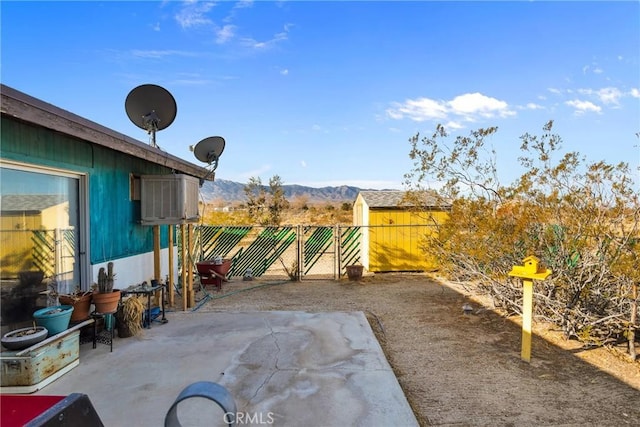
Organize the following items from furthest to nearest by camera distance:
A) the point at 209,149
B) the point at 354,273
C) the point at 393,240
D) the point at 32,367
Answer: the point at 393,240 < the point at 354,273 < the point at 209,149 < the point at 32,367

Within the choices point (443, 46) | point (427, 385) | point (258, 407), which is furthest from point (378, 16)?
point (258, 407)

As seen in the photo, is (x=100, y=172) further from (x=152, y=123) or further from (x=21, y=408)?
(x=21, y=408)

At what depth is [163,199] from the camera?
17.8 feet

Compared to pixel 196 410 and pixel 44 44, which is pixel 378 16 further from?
pixel 196 410

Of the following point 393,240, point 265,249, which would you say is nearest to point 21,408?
point 265,249

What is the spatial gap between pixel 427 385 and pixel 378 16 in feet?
24.0

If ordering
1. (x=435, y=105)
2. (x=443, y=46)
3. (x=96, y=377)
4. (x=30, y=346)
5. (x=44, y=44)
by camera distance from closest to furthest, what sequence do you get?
(x=30, y=346)
(x=96, y=377)
(x=44, y=44)
(x=443, y=46)
(x=435, y=105)

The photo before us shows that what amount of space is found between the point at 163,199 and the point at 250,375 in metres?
3.42

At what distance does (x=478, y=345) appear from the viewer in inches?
173

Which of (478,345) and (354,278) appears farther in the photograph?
(354,278)

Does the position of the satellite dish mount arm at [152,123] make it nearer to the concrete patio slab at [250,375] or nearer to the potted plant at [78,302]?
the potted plant at [78,302]

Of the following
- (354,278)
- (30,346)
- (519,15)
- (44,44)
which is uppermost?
(519,15)

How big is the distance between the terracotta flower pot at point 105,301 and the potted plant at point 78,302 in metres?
0.07

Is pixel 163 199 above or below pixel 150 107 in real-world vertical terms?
below
